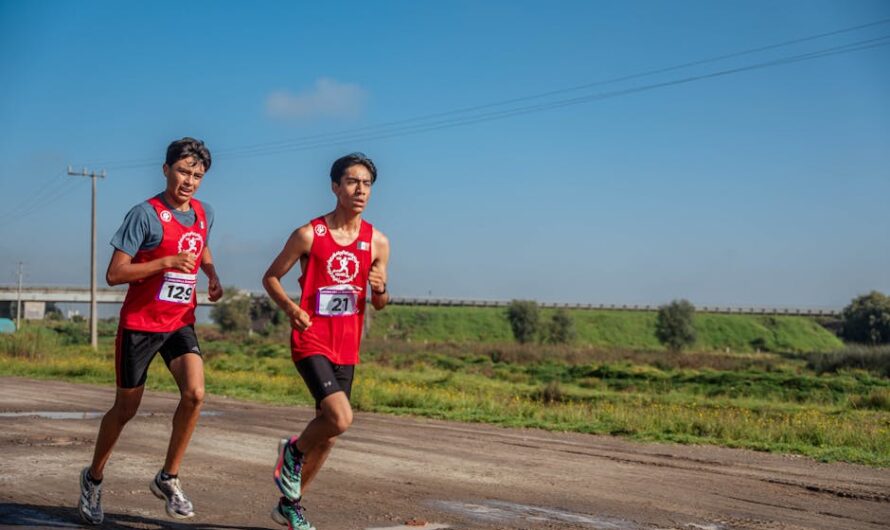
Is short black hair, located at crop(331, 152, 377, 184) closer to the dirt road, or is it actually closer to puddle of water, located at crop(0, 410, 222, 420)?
the dirt road

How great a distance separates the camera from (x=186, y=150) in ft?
20.6

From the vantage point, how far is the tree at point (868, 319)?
104 m

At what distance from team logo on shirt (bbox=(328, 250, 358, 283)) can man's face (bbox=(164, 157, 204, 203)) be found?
1.20 m

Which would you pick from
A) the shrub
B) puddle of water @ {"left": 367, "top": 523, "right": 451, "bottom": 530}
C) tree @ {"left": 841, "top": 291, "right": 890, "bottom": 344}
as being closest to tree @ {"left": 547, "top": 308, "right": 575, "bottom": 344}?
tree @ {"left": 841, "top": 291, "right": 890, "bottom": 344}

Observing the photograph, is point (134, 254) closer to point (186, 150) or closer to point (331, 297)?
point (186, 150)

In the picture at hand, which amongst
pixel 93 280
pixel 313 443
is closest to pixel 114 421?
pixel 313 443

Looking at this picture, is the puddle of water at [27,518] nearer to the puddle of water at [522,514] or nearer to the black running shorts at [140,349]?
the black running shorts at [140,349]

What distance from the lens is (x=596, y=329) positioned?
5605 inches

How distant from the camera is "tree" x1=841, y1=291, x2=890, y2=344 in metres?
104

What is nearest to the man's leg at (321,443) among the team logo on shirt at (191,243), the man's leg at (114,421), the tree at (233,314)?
the man's leg at (114,421)

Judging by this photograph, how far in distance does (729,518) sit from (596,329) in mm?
136776

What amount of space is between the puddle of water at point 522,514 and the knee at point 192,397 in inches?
85.4

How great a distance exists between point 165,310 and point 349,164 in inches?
60.8

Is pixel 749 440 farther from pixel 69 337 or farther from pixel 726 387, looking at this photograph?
pixel 69 337
